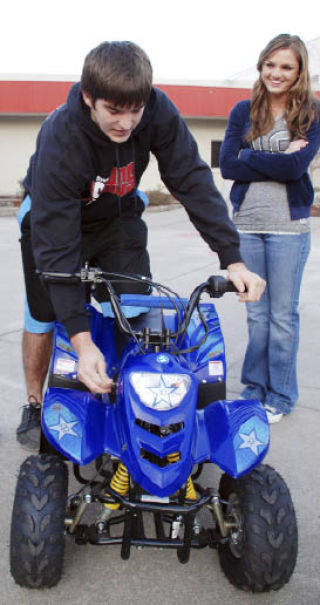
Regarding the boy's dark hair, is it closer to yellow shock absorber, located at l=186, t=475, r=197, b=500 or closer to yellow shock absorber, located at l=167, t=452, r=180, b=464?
yellow shock absorber, located at l=167, t=452, r=180, b=464

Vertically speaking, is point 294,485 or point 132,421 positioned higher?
point 132,421

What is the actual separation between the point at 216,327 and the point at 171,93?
65.8 feet

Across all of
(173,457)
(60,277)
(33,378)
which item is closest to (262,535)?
(173,457)

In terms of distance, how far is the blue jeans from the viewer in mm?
3418

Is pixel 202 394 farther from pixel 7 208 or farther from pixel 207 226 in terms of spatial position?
pixel 7 208

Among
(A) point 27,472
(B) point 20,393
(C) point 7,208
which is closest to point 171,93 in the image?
(C) point 7,208

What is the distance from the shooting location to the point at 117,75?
6.27 ft

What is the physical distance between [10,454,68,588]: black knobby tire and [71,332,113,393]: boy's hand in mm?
405

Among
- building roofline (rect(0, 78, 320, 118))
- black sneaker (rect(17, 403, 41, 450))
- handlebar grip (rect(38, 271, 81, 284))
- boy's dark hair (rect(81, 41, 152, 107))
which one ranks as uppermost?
boy's dark hair (rect(81, 41, 152, 107))

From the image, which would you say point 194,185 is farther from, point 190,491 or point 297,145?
point 190,491

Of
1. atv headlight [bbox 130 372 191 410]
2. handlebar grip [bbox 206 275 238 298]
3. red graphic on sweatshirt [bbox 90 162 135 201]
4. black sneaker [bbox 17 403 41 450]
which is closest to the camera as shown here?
atv headlight [bbox 130 372 191 410]

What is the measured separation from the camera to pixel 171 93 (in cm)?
2139

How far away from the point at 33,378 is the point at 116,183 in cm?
128

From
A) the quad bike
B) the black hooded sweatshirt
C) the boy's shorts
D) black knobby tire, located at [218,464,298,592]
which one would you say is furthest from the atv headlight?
the boy's shorts
